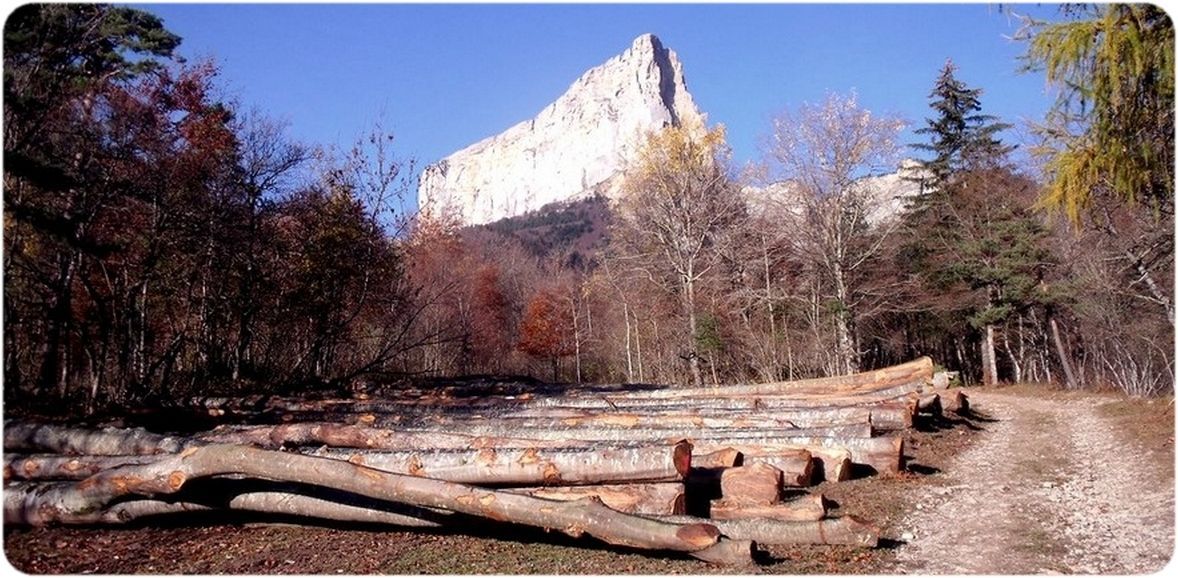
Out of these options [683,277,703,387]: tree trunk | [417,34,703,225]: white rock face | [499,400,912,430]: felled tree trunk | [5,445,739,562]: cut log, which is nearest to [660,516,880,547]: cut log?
[5,445,739,562]: cut log

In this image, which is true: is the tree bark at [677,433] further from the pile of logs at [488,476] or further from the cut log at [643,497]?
the cut log at [643,497]

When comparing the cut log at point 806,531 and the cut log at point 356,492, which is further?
the cut log at point 806,531

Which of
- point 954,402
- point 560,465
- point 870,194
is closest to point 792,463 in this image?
point 560,465

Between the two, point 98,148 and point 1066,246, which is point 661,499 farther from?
point 1066,246

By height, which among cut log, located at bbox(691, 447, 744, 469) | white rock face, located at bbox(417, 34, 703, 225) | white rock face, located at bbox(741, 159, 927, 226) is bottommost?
cut log, located at bbox(691, 447, 744, 469)

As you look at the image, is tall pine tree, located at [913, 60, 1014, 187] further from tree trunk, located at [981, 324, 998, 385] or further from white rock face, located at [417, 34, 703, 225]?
white rock face, located at [417, 34, 703, 225]

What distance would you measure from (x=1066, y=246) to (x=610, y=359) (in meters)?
21.3

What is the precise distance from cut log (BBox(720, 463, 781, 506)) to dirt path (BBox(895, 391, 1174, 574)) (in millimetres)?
1155

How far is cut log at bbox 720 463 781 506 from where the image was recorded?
7.00m

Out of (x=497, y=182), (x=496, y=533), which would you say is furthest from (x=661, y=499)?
(x=497, y=182)

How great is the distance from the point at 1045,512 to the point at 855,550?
2.61 m

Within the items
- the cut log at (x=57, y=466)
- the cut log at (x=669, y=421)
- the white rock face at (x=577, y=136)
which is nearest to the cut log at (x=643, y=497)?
the cut log at (x=669, y=421)

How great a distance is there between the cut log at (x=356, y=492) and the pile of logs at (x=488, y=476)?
1 cm

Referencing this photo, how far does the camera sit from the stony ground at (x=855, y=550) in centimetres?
566
